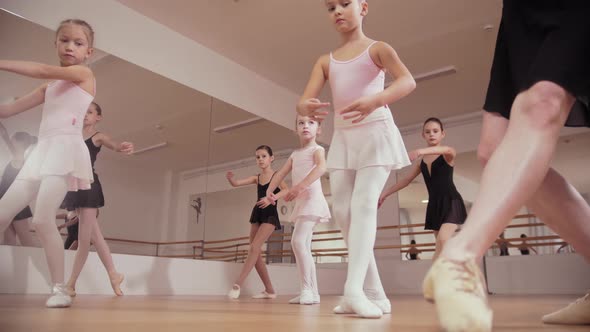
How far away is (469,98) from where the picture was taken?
22.9 ft

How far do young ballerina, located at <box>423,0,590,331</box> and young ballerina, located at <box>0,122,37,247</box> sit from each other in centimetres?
310

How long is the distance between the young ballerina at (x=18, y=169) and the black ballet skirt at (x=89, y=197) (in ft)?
0.97

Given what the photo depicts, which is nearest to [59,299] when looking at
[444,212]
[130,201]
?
[130,201]

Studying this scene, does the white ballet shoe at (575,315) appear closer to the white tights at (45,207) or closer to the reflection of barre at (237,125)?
the white tights at (45,207)

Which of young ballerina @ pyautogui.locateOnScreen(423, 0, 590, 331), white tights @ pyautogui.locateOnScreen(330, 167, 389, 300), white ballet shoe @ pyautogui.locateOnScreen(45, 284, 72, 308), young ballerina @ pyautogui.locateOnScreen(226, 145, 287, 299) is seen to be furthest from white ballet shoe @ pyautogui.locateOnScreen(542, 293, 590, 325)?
young ballerina @ pyautogui.locateOnScreen(226, 145, 287, 299)

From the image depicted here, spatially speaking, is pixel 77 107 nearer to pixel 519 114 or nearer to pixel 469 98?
pixel 519 114

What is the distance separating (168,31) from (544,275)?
578 cm

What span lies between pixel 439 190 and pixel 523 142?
2.83m

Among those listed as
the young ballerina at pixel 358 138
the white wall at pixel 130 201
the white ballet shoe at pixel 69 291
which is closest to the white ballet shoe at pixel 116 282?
the white ballet shoe at pixel 69 291

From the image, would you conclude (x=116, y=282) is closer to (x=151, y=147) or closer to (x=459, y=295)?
(x=151, y=147)

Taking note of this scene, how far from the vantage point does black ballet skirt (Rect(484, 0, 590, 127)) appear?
0.90 meters

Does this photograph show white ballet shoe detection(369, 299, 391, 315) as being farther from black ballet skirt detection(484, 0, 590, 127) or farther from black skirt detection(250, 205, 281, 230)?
black skirt detection(250, 205, 281, 230)

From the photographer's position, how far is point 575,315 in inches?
43.8

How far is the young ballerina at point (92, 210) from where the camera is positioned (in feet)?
9.54
